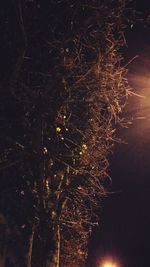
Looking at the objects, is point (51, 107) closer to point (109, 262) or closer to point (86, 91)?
point (86, 91)

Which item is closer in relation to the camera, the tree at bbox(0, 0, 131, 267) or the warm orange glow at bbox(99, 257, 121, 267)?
the tree at bbox(0, 0, 131, 267)

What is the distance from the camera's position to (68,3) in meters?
10.2

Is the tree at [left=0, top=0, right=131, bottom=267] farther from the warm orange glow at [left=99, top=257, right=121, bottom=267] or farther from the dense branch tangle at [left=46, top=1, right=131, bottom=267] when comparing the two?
the warm orange glow at [left=99, top=257, right=121, bottom=267]

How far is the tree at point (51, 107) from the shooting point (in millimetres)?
9695

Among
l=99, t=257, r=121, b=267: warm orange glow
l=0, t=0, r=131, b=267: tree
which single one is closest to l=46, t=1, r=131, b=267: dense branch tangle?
l=0, t=0, r=131, b=267: tree

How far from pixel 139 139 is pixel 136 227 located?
32.0 ft

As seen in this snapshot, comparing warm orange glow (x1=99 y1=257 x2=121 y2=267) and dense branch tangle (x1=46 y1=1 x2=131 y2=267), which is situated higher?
dense branch tangle (x1=46 y1=1 x2=131 y2=267)

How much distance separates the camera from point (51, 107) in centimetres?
960

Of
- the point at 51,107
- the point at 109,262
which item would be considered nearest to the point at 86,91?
the point at 51,107

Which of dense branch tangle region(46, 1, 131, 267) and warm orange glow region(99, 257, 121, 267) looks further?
warm orange glow region(99, 257, 121, 267)

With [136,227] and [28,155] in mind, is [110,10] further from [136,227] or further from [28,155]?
[136,227]

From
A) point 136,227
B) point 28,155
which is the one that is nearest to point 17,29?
point 28,155

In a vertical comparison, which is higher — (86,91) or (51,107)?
(86,91)

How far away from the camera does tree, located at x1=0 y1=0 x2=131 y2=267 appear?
9695 millimetres
